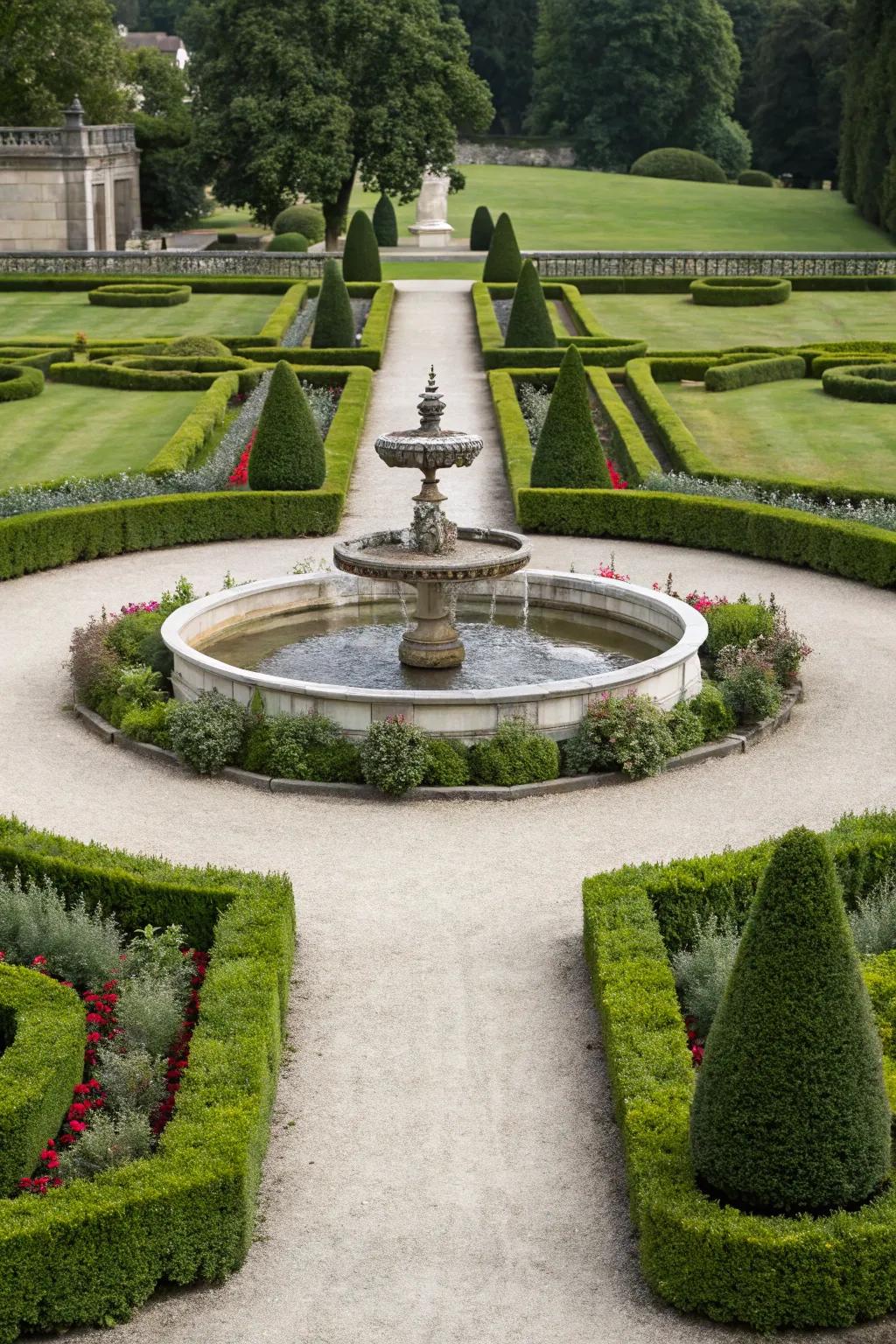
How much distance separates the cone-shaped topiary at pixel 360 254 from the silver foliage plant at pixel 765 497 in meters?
24.5

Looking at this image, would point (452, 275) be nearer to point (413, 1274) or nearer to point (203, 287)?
point (203, 287)

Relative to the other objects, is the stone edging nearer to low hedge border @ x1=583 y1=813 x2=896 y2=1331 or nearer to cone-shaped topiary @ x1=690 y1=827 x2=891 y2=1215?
low hedge border @ x1=583 y1=813 x2=896 y2=1331

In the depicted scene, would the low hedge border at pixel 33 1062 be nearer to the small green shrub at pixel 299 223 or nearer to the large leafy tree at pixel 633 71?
the small green shrub at pixel 299 223

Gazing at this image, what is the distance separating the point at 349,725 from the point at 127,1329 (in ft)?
25.5

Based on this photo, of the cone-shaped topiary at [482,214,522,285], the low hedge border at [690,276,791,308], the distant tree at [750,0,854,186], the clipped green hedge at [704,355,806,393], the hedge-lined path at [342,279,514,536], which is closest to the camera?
the hedge-lined path at [342,279,514,536]

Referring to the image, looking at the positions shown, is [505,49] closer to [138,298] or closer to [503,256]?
[503,256]

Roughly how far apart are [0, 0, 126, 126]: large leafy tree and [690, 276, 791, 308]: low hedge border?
25.9 metres

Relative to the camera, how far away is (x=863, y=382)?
33.6 m

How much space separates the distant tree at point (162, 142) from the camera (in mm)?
68188

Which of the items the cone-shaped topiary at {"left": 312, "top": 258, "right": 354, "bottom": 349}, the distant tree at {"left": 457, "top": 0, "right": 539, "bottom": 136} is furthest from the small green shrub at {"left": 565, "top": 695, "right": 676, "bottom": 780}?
the distant tree at {"left": 457, "top": 0, "right": 539, "bottom": 136}

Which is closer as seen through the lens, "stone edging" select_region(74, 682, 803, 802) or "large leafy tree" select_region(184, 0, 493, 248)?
"stone edging" select_region(74, 682, 803, 802)

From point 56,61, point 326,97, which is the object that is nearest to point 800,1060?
point 326,97

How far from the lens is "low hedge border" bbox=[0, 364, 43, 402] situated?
3378 centimetres

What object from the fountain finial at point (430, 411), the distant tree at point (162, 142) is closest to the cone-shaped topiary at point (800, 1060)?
the fountain finial at point (430, 411)
